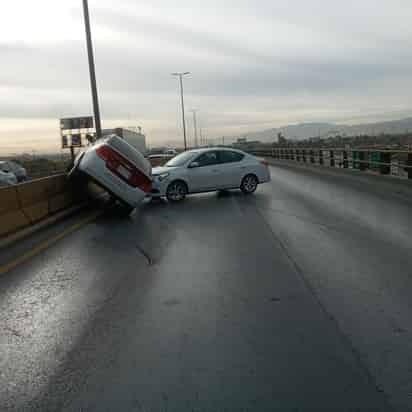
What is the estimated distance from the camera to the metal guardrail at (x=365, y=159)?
1881cm

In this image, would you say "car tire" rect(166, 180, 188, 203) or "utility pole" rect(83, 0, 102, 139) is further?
"utility pole" rect(83, 0, 102, 139)

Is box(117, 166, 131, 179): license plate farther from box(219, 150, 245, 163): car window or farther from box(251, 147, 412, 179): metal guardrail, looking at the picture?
box(251, 147, 412, 179): metal guardrail

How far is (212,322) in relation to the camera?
5.16 metres

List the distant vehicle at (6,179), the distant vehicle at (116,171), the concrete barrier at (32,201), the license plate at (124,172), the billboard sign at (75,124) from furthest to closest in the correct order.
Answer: the billboard sign at (75,124), the distant vehicle at (6,179), the license plate at (124,172), the distant vehicle at (116,171), the concrete barrier at (32,201)

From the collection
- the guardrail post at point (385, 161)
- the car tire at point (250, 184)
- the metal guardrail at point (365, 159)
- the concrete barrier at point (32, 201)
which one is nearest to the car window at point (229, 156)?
the car tire at point (250, 184)

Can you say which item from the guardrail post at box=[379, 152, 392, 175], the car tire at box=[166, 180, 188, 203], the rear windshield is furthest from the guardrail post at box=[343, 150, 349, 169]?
the rear windshield

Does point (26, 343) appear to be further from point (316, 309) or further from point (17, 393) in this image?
point (316, 309)

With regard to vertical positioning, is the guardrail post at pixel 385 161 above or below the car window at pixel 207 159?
below

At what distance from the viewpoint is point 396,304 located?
5.48 m

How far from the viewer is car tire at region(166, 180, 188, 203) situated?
16.6m

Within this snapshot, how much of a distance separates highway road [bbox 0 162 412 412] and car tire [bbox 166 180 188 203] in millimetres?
6231

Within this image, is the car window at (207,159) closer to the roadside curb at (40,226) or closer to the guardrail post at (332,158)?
the roadside curb at (40,226)

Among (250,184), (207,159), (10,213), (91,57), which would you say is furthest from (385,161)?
(10,213)

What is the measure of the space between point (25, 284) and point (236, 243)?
3.71 m
